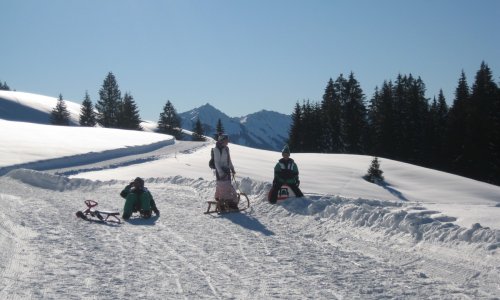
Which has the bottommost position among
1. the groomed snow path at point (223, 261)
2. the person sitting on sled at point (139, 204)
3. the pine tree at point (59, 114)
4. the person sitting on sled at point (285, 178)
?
the groomed snow path at point (223, 261)

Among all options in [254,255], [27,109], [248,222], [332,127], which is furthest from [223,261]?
[27,109]

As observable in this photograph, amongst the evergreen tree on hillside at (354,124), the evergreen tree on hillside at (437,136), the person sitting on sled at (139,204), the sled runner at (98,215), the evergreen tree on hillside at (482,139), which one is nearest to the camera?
the sled runner at (98,215)

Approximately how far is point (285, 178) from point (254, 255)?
565cm

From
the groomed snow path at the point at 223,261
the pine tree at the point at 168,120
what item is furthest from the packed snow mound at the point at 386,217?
the pine tree at the point at 168,120

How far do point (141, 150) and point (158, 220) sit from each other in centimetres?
2615

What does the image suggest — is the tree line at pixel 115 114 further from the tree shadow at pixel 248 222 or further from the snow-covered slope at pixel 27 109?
the tree shadow at pixel 248 222

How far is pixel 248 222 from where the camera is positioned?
37.0 ft

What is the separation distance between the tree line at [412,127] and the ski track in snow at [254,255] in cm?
3659

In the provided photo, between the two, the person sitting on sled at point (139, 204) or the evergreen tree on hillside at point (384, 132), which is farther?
the evergreen tree on hillside at point (384, 132)

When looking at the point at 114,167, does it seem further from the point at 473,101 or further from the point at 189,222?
the point at 473,101

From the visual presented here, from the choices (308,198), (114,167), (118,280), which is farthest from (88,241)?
(114,167)

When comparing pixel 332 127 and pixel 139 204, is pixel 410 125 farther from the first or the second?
pixel 139 204

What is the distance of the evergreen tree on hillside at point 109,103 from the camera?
83.9 metres

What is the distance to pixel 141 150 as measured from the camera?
3712 cm
